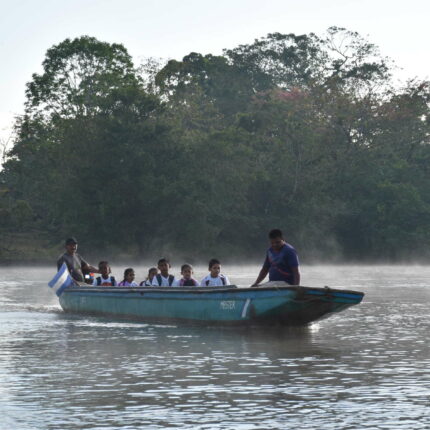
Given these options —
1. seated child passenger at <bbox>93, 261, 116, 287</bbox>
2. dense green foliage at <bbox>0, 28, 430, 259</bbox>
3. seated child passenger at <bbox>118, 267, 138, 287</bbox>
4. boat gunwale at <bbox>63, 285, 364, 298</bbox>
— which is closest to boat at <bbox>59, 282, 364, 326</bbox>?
boat gunwale at <bbox>63, 285, 364, 298</bbox>

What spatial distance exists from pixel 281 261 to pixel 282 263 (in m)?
0.06

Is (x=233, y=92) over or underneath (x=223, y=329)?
over

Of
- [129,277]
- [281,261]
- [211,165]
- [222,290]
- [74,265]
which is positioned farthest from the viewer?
[211,165]

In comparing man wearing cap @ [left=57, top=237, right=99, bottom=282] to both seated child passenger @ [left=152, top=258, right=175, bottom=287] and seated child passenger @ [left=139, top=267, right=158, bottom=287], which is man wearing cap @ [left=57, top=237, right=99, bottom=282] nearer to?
seated child passenger @ [left=139, top=267, right=158, bottom=287]

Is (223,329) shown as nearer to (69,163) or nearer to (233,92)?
(69,163)

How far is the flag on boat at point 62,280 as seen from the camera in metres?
22.3

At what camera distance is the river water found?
31.3ft

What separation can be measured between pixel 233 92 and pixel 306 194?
18.3 metres

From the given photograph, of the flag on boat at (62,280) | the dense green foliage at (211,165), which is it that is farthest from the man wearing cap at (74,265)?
the dense green foliage at (211,165)

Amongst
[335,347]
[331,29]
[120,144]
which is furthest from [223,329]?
[331,29]

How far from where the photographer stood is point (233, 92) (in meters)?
78.2

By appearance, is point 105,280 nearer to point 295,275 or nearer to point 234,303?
point 234,303

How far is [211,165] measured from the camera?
59.5 metres

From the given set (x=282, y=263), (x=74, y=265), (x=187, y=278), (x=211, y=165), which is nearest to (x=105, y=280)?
(x=74, y=265)
